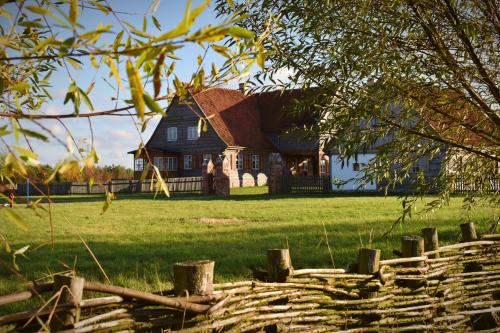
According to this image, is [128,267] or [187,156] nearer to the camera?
[128,267]

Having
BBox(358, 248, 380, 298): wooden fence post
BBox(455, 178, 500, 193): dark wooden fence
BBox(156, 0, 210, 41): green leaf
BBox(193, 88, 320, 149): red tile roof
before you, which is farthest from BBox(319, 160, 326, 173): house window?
BBox(156, 0, 210, 41): green leaf

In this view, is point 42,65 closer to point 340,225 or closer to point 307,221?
point 340,225

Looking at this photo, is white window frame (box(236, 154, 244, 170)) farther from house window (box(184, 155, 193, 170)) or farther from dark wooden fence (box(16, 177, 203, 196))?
dark wooden fence (box(16, 177, 203, 196))

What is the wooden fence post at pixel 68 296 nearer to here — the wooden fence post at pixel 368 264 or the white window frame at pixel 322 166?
the wooden fence post at pixel 368 264

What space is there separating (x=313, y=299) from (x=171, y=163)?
126 ft

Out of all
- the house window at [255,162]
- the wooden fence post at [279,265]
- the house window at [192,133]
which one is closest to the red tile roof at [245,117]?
the house window at [255,162]

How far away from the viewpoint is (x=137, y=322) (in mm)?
2441

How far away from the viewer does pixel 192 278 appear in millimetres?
2609

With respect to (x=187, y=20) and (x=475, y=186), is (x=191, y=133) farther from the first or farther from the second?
(x=187, y=20)

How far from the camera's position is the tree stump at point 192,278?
2605mm

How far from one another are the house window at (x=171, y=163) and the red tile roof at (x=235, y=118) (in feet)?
18.5

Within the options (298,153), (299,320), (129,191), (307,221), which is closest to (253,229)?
(307,221)

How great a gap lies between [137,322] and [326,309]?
1564mm

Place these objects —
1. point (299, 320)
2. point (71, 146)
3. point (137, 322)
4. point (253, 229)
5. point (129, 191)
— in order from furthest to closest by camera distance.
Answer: point (129, 191) < point (253, 229) < point (299, 320) < point (137, 322) < point (71, 146)
